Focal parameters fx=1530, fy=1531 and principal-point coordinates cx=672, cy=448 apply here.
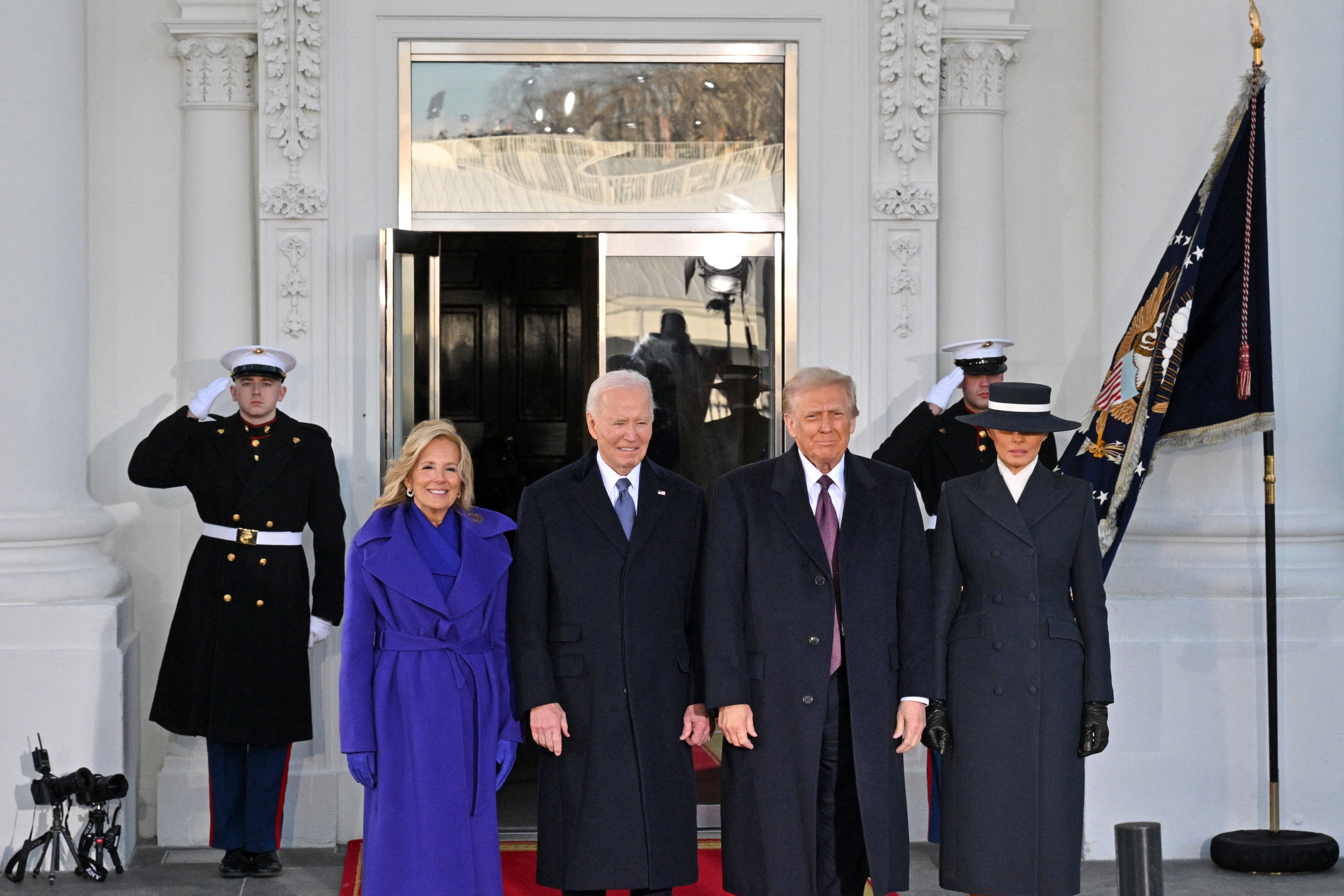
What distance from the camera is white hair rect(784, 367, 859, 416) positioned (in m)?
4.08

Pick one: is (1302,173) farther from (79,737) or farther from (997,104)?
(79,737)

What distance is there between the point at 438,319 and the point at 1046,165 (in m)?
2.74

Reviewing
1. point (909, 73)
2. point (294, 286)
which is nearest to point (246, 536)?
point (294, 286)

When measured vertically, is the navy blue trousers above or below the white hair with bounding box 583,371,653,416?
below

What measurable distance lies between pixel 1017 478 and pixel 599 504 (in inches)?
46.3

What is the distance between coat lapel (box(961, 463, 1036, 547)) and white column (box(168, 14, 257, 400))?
3412mm

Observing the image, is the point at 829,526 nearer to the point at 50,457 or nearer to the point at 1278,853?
the point at 1278,853

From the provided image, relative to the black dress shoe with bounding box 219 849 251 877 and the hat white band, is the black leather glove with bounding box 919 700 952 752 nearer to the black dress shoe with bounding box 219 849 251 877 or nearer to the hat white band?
the hat white band

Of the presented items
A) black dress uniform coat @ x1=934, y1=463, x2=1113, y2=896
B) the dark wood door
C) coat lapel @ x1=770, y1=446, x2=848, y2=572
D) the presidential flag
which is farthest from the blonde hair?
the dark wood door

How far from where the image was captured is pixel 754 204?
21.5 feet

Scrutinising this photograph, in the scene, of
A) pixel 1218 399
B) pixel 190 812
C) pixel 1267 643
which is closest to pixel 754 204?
pixel 1218 399

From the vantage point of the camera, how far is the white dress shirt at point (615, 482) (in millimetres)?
4254

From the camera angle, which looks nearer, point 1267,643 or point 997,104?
point 1267,643

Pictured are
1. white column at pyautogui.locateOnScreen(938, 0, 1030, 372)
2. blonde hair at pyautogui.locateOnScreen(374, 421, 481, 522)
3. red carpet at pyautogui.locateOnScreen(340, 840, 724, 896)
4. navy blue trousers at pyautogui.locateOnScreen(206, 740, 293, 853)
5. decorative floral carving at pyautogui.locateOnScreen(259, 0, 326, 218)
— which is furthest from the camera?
white column at pyautogui.locateOnScreen(938, 0, 1030, 372)
